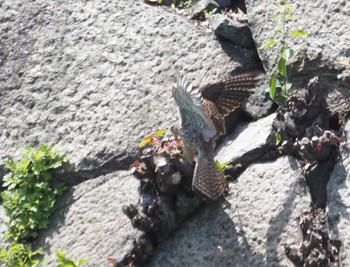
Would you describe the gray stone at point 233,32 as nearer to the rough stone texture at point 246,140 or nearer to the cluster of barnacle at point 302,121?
the rough stone texture at point 246,140

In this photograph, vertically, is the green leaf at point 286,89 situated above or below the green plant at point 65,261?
above

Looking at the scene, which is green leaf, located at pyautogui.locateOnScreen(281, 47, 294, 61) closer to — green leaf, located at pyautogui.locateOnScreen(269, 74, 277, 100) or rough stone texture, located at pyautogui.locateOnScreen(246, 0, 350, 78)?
green leaf, located at pyautogui.locateOnScreen(269, 74, 277, 100)

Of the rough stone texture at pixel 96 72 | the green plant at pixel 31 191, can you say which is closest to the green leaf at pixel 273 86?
the rough stone texture at pixel 96 72

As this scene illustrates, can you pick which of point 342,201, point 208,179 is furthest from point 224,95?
point 342,201

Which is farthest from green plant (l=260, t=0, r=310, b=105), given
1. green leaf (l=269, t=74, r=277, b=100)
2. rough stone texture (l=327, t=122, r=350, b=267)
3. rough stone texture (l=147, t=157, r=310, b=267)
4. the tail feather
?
the tail feather

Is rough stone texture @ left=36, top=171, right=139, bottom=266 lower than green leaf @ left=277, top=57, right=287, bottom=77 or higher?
lower

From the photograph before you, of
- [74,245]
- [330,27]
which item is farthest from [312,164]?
[74,245]
